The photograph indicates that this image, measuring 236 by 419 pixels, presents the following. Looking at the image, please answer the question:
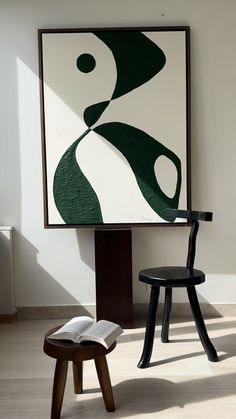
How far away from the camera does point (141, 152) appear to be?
12.0 ft

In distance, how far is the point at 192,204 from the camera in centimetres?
377

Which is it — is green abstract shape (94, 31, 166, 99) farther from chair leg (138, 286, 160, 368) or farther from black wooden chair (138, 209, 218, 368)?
chair leg (138, 286, 160, 368)

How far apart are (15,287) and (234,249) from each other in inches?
63.3

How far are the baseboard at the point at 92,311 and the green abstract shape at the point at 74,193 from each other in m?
0.66

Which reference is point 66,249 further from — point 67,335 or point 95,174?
point 67,335

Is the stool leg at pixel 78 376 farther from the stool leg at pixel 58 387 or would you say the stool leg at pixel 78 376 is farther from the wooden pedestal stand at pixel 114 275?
the wooden pedestal stand at pixel 114 275

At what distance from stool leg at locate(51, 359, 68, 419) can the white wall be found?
4.85 ft

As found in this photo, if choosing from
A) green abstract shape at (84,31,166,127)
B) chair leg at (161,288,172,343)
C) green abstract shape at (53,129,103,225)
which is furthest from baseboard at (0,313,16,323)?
green abstract shape at (84,31,166,127)

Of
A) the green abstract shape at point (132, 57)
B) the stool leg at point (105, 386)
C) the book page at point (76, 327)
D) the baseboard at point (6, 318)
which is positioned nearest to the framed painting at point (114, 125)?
the green abstract shape at point (132, 57)

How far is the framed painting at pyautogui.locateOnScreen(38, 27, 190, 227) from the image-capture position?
3.62m

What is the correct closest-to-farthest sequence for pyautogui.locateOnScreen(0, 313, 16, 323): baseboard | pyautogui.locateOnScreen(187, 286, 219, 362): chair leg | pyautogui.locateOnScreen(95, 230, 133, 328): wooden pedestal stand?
pyautogui.locateOnScreen(187, 286, 219, 362): chair leg
pyautogui.locateOnScreen(95, 230, 133, 328): wooden pedestal stand
pyautogui.locateOnScreen(0, 313, 16, 323): baseboard

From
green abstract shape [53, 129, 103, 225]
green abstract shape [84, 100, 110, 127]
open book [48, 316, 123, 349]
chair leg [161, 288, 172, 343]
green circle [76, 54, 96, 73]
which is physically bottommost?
chair leg [161, 288, 172, 343]

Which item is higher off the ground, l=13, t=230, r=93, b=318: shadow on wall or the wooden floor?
l=13, t=230, r=93, b=318: shadow on wall

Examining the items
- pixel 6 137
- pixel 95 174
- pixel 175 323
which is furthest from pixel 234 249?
pixel 6 137
